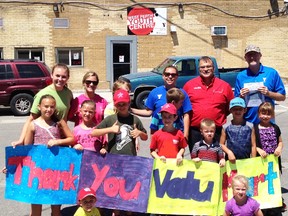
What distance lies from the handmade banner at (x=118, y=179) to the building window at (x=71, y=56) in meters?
15.7

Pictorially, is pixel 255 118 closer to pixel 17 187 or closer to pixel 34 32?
pixel 17 187

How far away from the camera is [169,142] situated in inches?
187

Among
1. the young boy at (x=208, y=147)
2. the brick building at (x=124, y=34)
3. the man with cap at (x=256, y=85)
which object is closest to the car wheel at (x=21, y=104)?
the brick building at (x=124, y=34)

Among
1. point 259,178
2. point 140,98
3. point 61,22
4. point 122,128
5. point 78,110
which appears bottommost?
point 259,178

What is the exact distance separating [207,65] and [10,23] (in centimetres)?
1596

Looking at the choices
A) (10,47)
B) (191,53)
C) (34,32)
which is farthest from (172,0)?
(10,47)

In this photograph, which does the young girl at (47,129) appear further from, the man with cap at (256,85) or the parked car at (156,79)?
the parked car at (156,79)

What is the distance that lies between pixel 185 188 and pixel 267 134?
122cm

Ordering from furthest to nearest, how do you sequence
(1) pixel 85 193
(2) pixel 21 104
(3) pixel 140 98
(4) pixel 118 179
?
1. (3) pixel 140 98
2. (2) pixel 21 104
3. (4) pixel 118 179
4. (1) pixel 85 193

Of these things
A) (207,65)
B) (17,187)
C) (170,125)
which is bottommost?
(17,187)

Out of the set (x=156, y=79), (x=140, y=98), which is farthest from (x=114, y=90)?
(x=156, y=79)

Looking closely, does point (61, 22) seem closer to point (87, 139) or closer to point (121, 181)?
point (87, 139)

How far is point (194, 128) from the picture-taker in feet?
17.3

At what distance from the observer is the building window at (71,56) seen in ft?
65.2
